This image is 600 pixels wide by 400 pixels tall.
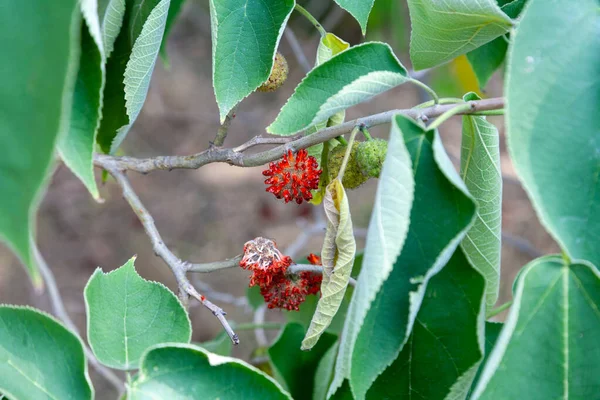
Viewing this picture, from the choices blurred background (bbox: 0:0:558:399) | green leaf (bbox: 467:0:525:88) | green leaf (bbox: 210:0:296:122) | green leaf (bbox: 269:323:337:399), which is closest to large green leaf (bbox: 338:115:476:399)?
green leaf (bbox: 210:0:296:122)

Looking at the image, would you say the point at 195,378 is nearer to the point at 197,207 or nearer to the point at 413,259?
the point at 413,259

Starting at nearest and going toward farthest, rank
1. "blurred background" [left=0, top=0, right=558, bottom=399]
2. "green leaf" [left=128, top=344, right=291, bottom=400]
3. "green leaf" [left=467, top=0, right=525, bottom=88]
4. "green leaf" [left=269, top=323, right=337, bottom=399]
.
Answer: "green leaf" [left=128, top=344, right=291, bottom=400] < "green leaf" [left=269, top=323, right=337, bottom=399] < "green leaf" [left=467, top=0, right=525, bottom=88] < "blurred background" [left=0, top=0, right=558, bottom=399]

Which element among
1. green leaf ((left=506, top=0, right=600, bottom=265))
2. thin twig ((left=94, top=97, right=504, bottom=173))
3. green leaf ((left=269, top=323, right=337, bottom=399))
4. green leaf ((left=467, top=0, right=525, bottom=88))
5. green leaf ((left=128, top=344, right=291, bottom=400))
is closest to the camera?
A: green leaf ((left=506, top=0, right=600, bottom=265))

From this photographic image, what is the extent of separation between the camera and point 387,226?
75 cm

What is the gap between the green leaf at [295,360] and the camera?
1340mm

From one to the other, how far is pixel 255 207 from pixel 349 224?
3.07 metres

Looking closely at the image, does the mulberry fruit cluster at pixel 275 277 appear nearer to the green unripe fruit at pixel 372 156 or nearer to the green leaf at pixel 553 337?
the green unripe fruit at pixel 372 156

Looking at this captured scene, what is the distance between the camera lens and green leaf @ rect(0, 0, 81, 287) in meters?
0.54

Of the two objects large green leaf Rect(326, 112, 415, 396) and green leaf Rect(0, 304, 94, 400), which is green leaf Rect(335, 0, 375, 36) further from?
green leaf Rect(0, 304, 94, 400)

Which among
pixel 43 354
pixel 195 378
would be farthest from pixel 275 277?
pixel 43 354

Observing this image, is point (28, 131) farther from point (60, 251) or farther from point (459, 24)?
point (60, 251)

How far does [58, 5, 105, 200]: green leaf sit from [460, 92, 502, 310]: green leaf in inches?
22.6

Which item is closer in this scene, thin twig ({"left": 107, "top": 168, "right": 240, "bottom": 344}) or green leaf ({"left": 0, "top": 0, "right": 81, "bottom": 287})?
green leaf ({"left": 0, "top": 0, "right": 81, "bottom": 287})

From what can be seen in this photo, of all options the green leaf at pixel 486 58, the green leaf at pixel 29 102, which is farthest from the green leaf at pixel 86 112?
the green leaf at pixel 486 58
